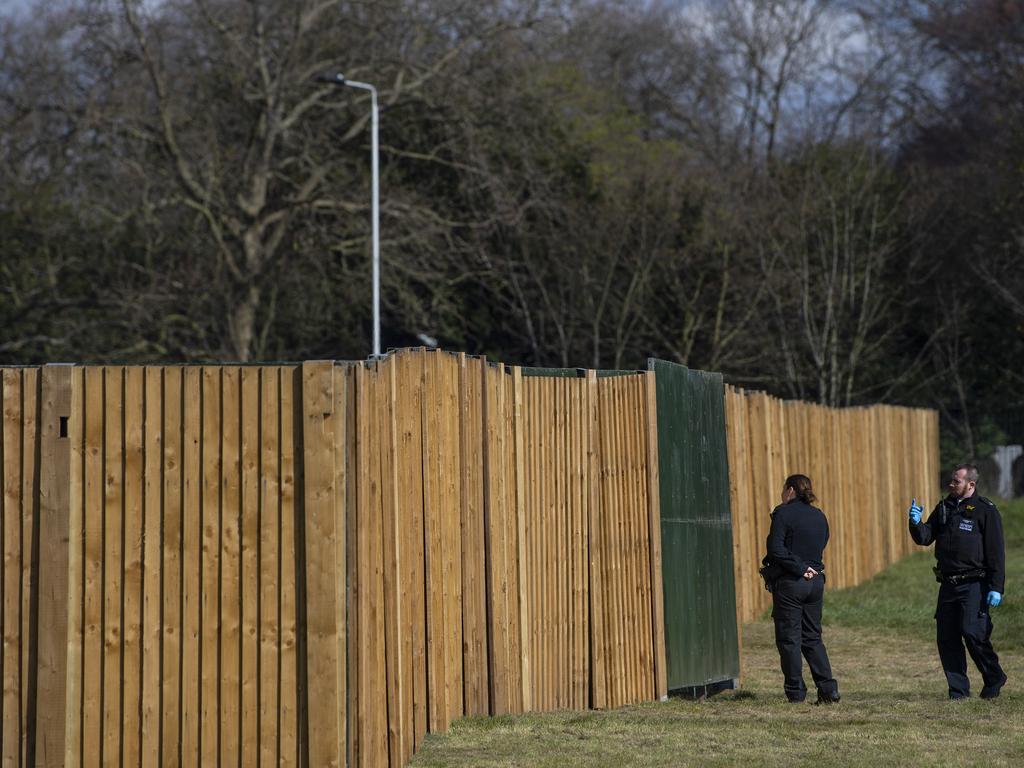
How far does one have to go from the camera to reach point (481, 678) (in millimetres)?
9430

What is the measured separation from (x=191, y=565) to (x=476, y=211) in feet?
86.0

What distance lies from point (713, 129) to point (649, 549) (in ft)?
108

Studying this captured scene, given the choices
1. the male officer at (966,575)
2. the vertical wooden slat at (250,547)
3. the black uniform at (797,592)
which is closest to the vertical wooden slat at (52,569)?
the vertical wooden slat at (250,547)

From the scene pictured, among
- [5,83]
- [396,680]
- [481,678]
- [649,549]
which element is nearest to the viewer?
[396,680]

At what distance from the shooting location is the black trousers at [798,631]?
10.7 meters

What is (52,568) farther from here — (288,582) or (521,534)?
(521,534)

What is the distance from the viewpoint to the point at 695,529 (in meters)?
11.6

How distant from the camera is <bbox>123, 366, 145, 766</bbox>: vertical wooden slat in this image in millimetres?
7336

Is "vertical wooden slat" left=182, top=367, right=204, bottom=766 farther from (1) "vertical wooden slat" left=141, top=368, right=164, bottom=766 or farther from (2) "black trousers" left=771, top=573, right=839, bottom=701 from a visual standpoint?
(2) "black trousers" left=771, top=573, right=839, bottom=701

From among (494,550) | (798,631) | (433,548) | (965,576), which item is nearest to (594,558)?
(494,550)

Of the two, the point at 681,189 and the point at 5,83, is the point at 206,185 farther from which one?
the point at 681,189

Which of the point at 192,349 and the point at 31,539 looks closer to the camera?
the point at 31,539

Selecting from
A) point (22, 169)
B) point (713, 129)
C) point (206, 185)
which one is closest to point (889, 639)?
point (206, 185)

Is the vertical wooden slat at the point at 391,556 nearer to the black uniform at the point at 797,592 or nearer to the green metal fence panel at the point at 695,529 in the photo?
the green metal fence panel at the point at 695,529
